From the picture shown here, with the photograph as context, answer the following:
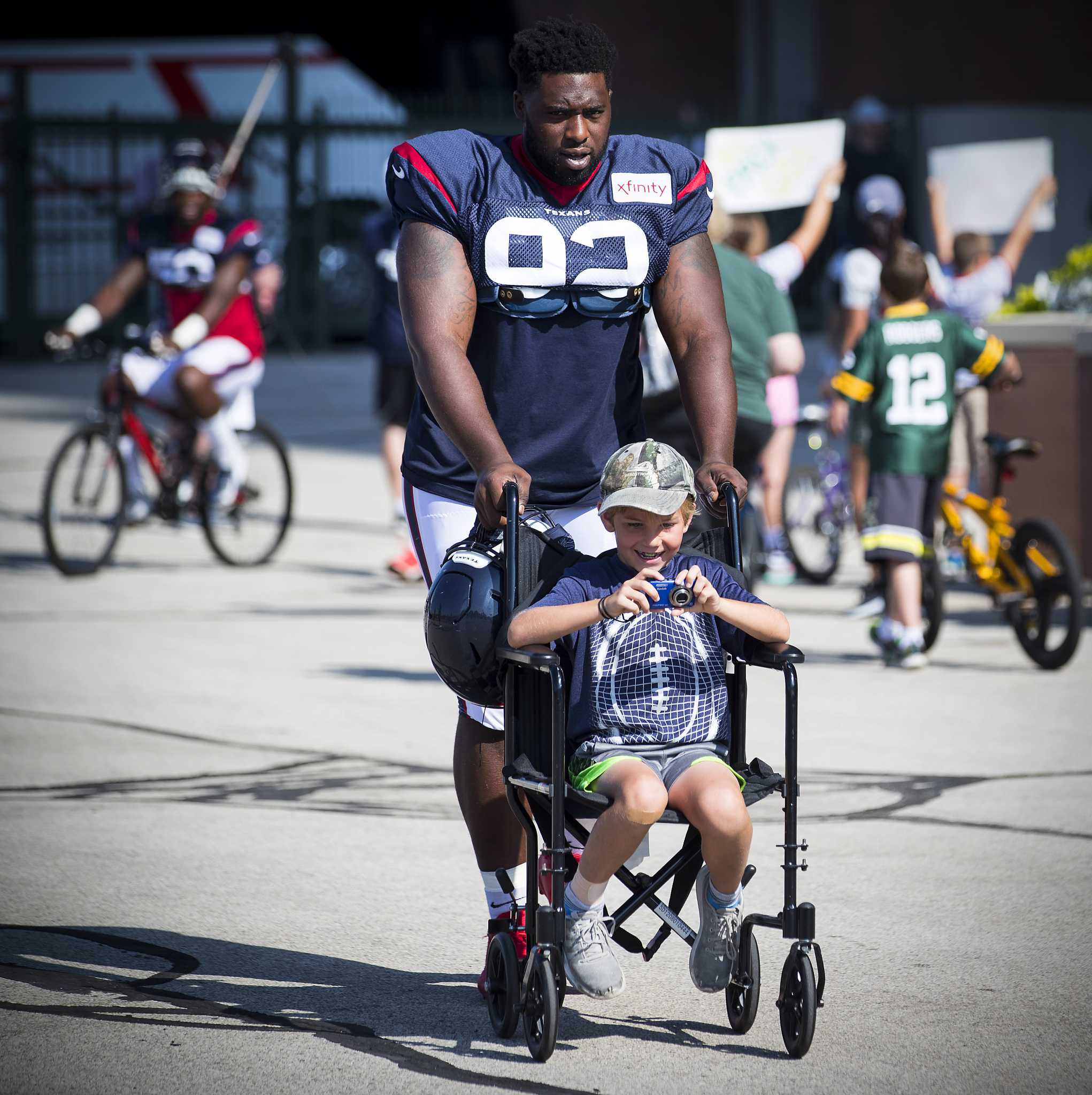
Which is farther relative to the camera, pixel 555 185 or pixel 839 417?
pixel 839 417

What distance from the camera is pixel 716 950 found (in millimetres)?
3953

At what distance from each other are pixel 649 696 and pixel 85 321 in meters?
7.48

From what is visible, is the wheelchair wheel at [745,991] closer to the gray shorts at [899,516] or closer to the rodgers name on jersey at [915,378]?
the gray shorts at [899,516]

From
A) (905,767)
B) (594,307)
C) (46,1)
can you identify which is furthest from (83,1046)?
(46,1)

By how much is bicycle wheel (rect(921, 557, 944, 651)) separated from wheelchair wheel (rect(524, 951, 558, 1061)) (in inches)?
190

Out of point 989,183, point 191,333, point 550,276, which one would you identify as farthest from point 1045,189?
point 550,276

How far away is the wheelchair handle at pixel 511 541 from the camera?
3861 mm

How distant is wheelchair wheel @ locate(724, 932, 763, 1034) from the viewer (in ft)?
12.9

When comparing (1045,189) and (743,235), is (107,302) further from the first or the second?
(1045,189)

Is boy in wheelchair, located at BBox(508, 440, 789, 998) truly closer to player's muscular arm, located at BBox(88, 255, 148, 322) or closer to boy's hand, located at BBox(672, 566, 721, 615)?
boy's hand, located at BBox(672, 566, 721, 615)

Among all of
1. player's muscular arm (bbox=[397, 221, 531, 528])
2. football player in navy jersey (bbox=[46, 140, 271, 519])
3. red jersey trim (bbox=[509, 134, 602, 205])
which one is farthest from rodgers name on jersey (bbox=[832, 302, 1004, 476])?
player's muscular arm (bbox=[397, 221, 531, 528])

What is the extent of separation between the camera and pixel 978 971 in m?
4.50

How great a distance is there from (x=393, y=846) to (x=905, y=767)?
1954mm

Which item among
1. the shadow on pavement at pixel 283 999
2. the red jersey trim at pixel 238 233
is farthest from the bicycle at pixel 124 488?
the shadow on pavement at pixel 283 999
